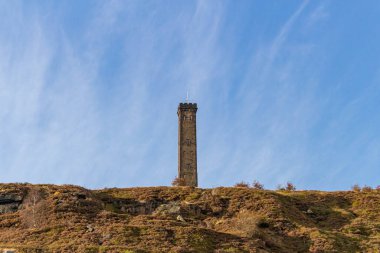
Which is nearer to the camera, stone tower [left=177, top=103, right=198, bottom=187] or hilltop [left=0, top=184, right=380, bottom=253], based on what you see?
hilltop [left=0, top=184, right=380, bottom=253]

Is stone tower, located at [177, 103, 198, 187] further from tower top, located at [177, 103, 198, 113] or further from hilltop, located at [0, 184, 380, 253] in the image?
hilltop, located at [0, 184, 380, 253]

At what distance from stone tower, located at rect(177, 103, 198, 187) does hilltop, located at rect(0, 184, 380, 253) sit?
40.3m

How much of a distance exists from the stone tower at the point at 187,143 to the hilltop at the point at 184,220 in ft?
132

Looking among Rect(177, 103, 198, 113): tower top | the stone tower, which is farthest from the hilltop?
Rect(177, 103, 198, 113): tower top

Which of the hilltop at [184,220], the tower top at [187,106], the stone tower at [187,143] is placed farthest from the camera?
the tower top at [187,106]

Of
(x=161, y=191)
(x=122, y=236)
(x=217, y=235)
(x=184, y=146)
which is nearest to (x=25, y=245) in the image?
(x=122, y=236)

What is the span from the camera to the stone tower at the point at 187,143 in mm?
92625

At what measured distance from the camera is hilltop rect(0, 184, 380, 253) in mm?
35094

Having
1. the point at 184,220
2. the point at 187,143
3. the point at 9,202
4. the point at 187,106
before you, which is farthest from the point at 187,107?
the point at 184,220

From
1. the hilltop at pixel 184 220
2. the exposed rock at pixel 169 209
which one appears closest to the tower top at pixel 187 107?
the hilltop at pixel 184 220

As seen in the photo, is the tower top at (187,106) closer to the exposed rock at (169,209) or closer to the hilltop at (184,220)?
the hilltop at (184,220)

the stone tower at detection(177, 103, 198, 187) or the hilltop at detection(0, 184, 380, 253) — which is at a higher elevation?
the stone tower at detection(177, 103, 198, 187)

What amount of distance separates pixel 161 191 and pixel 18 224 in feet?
46.2

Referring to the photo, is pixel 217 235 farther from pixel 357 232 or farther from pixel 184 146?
pixel 184 146
